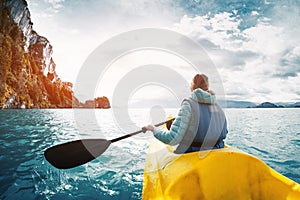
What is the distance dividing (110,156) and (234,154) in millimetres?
4390

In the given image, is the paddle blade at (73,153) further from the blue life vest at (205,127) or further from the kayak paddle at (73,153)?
the blue life vest at (205,127)

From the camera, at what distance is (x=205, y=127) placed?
8.32ft

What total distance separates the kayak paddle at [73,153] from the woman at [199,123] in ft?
6.58

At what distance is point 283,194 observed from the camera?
2.07m

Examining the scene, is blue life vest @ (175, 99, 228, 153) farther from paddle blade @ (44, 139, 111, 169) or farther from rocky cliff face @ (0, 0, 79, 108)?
rocky cliff face @ (0, 0, 79, 108)

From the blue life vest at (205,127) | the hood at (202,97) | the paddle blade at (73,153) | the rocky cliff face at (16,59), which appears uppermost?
Result: the rocky cliff face at (16,59)

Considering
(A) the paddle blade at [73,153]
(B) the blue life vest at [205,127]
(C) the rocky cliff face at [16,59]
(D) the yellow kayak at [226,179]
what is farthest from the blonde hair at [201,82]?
(C) the rocky cliff face at [16,59]

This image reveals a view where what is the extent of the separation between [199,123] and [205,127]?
11 centimetres

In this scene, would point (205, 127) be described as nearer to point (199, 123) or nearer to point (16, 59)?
point (199, 123)

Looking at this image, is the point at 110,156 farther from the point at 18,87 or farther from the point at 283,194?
the point at 18,87

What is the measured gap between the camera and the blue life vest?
8.26ft

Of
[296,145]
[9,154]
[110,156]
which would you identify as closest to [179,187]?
[110,156]

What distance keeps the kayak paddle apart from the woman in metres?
2.01

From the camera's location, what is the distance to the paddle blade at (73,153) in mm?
3395
